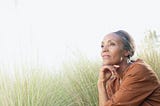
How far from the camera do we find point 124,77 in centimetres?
322

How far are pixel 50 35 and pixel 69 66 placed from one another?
934 millimetres

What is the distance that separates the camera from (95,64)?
5156 millimetres

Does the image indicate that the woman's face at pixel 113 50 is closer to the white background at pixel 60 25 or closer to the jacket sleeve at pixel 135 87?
the jacket sleeve at pixel 135 87

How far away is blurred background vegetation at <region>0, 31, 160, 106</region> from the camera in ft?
13.4

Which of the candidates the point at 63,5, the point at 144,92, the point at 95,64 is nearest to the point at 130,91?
the point at 144,92

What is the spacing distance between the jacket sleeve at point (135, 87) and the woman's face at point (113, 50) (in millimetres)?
148

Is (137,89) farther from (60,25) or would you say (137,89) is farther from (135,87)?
(60,25)

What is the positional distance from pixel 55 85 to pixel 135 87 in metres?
1.52

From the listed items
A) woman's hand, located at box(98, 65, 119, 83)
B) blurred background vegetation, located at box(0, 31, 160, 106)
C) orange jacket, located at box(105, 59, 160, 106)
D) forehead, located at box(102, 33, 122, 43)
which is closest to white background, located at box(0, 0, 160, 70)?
blurred background vegetation, located at box(0, 31, 160, 106)

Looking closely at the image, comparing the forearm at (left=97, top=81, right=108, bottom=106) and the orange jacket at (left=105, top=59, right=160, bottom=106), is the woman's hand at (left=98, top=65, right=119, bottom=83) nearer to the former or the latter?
the forearm at (left=97, top=81, right=108, bottom=106)

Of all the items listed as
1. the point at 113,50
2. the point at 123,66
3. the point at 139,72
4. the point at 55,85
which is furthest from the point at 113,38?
the point at 55,85

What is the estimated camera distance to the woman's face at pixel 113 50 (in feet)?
10.8

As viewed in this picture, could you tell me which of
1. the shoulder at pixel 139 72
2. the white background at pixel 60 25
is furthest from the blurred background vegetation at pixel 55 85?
the shoulder at pixel 139 72

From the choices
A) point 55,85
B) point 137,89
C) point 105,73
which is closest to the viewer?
point 137,89
